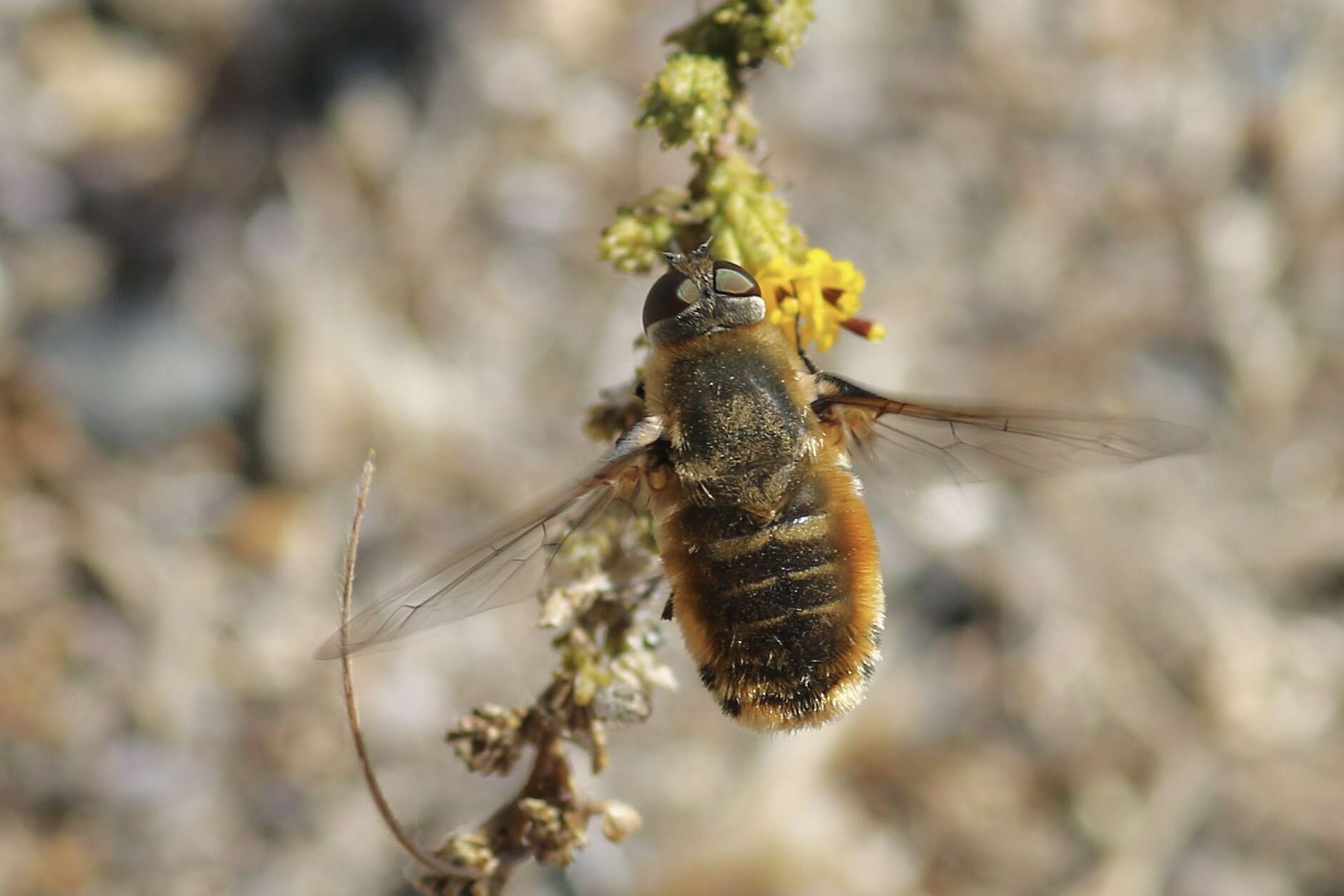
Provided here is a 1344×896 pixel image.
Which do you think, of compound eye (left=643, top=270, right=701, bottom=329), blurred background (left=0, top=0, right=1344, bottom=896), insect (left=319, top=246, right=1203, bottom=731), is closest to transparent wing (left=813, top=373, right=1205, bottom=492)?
insect (left=319, top=246, right=1203, bottom=731)

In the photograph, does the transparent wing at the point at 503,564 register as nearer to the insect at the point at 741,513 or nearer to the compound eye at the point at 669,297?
the insect at the point at 741,513

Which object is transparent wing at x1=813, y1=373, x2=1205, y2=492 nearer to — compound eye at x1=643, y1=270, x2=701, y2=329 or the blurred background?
compound eye at x1=643, y1=270, x2=701, y2=329

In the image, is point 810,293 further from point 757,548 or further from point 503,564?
point 503,564

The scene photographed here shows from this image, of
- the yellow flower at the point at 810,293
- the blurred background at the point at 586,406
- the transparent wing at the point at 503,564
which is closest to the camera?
the transparent wing at the point at 503,564

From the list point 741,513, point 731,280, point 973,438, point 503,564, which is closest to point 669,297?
point 731,280

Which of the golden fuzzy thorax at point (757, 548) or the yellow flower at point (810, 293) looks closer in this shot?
the golden fuzzy thorax at point (757, 548)

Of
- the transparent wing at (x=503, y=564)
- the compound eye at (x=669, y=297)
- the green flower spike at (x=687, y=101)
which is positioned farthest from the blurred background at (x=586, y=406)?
the green flower spike at (x=687, y=101)

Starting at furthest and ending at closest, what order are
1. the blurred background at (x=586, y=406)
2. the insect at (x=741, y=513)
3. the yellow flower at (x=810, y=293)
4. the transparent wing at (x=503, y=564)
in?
1. the blurred background at (x=586, y=406)
2. the yellow flower at (x=810, y=293)
3. the insect at (x=741, y=513)
4. the transparent wing at (x=503, y=564)
